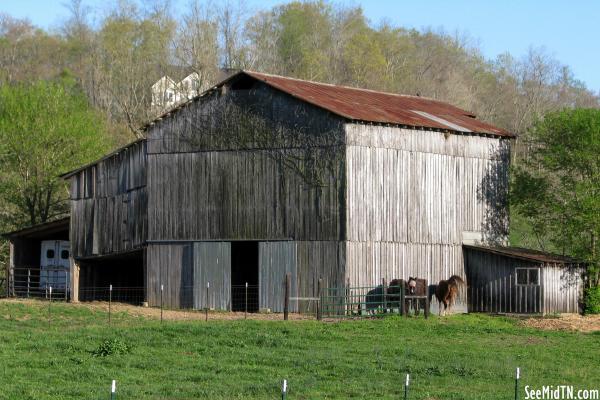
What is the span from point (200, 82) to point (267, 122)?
39635 millimetres

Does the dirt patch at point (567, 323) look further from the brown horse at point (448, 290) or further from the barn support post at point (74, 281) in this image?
the barn support post at point (74, 281)

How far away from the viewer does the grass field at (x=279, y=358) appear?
24.8 metres

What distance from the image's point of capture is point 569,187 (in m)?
47.8

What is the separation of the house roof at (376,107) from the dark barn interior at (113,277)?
7997mm

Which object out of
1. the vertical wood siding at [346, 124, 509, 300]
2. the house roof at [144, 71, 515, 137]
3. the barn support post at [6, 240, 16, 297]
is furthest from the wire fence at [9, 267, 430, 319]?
the house roof at [144, 71, 515, 137]

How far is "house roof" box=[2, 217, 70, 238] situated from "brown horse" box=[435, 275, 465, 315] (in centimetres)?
1717

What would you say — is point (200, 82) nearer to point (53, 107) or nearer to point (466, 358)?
point (53, 107)

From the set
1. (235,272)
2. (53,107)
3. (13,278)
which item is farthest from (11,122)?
(235,272)

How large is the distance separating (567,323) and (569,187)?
8.49 metres

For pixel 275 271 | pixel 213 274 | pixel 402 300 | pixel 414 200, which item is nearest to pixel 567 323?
pixel 402 300

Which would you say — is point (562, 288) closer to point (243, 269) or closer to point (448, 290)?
point (448, 290)

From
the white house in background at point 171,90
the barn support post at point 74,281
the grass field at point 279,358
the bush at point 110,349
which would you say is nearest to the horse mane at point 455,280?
the grass field at point 279,358

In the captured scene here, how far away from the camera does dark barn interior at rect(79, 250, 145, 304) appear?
50531mm

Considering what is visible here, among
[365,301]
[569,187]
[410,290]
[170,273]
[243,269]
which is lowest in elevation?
[365,301]
